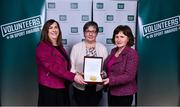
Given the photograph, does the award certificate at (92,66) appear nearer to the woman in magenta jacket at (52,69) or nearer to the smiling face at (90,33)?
the woman in magenta jacket at (52,69)

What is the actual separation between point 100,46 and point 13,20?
48.1 inches

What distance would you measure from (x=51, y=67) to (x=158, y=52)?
170cm

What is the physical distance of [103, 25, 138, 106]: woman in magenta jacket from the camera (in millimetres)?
3688

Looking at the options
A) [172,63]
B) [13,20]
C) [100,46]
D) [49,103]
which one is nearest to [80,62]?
[100,46]

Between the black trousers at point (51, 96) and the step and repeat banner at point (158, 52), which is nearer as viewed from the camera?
the black trousers at point (51, 96)

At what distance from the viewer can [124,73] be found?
12.1ft

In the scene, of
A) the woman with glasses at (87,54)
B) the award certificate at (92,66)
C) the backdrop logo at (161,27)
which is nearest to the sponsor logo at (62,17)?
the woman with glasses at (87,54)

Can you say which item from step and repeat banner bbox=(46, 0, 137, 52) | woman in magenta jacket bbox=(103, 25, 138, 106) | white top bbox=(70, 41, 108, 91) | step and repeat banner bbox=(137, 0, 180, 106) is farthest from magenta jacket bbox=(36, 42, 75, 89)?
step and repeat banner bbox=(137, 0, 180, 106)

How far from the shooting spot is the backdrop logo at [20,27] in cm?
450

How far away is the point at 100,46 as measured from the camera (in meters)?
4.25

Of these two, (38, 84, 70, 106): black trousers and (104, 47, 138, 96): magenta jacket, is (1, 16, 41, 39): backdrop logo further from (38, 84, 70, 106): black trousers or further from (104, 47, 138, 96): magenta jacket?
(104, 47, 138, 96): magenta jacket

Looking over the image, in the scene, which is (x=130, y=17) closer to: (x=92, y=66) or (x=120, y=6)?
(x=120, y=6)

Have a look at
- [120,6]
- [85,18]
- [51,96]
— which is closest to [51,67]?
[51,96]

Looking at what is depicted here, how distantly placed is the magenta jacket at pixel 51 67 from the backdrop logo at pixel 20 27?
820 millimetres
